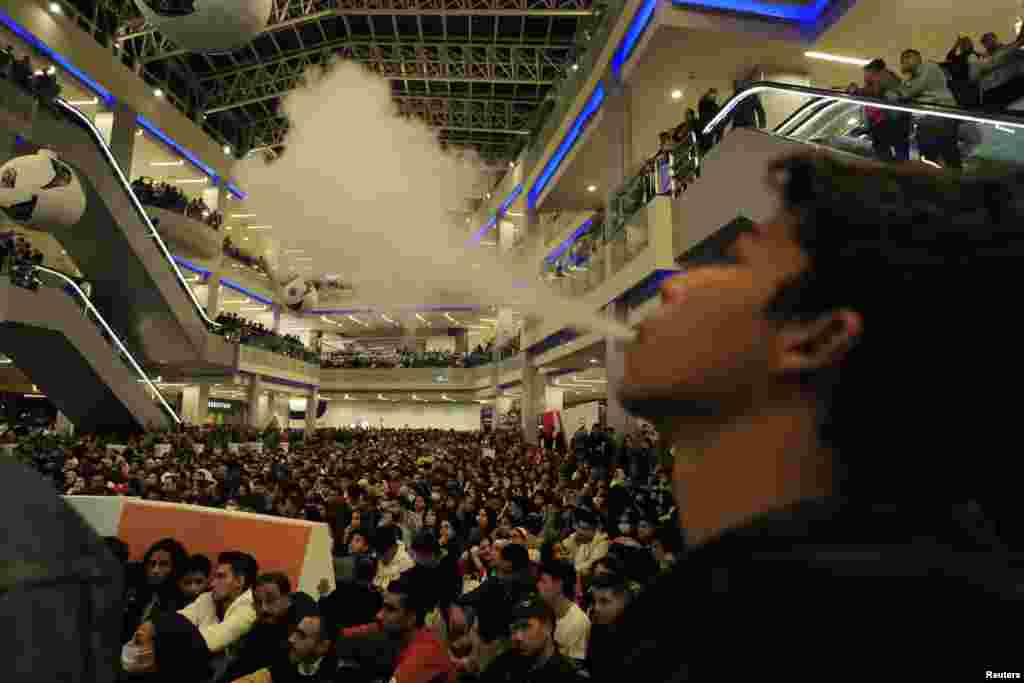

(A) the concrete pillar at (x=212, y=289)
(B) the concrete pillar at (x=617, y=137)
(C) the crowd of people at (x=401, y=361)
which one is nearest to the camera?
(B) the concrete pillar at (x=617, y=137)

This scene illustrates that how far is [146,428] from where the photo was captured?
49.8ft

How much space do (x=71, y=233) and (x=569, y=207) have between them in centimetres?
1317

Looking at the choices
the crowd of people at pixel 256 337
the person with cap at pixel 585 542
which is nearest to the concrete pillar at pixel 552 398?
the crowd of people at pixel 256 337

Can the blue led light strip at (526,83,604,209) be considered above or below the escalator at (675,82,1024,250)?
above

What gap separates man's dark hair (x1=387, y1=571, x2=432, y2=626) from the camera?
358 cm

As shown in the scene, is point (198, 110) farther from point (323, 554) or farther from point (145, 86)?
point (323, 554)

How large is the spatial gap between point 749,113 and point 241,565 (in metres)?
7.04

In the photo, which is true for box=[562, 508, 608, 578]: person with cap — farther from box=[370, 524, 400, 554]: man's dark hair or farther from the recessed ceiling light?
the recessed ceiling light

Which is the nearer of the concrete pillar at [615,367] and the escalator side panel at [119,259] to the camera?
the concrete pillar at [615,367]

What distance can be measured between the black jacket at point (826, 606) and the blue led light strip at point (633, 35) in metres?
11.8

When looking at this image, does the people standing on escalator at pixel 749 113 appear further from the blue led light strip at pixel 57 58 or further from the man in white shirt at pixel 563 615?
the blue led light strip at pixel 57 58

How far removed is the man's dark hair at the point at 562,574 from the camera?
12.5ft

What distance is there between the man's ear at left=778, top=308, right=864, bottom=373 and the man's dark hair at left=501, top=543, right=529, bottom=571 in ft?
13.1

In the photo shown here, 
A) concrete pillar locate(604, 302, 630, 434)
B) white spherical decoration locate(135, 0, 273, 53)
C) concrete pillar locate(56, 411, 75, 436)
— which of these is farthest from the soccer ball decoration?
white spherical decoration locate(135, 0, 273, 53)
